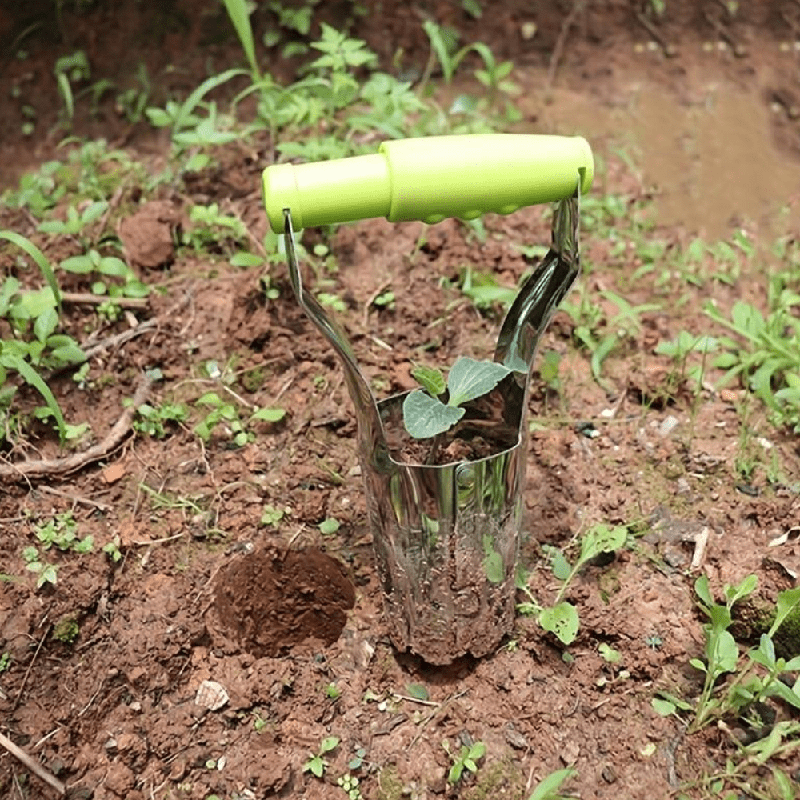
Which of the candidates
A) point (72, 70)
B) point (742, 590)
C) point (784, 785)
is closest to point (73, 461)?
point (742, 590)

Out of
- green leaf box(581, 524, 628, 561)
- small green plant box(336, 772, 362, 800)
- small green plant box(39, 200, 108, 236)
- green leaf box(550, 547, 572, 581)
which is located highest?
small green plant box(39, 200, 108, 236)

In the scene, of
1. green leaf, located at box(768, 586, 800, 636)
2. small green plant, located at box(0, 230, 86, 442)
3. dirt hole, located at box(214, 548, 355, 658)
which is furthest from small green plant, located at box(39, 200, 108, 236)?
green leaf, located at box(768, 586, 800, 636)

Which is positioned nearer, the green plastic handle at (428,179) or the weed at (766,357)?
the green plastic handle at (428,179)

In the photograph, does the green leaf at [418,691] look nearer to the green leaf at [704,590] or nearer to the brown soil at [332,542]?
the brown soil at [332,542]

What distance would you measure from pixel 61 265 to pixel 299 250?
501 mm

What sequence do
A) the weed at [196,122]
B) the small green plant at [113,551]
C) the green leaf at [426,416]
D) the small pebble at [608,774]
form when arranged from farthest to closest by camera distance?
the weed at [196,122], the small green plant at [113,551], the small pebble at [608,774], the green leaf at [426,416]

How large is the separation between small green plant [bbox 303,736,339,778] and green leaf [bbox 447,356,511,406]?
0.56 meters

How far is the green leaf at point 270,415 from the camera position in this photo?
1.76m

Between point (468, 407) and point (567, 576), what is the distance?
13.8 inches

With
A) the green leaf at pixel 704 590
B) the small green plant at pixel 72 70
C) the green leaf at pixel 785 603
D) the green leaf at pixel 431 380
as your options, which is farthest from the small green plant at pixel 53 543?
the small green plant at pixel 72 70

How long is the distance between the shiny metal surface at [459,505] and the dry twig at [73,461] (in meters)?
0.58

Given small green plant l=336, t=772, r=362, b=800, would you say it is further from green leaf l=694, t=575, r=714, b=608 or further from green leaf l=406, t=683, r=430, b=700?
green leaf l=694, t=575, r=714, b=608

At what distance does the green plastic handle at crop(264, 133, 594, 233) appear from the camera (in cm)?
118

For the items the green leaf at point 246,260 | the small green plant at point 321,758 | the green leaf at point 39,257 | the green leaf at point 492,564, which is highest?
the green leaf at point 39,257
